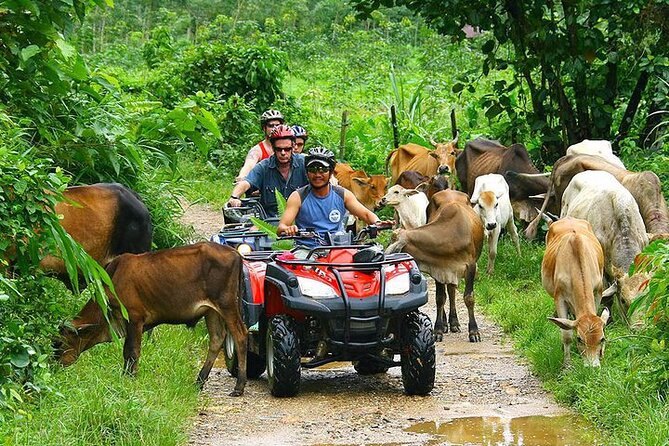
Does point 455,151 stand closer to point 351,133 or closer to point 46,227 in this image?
point 351,133

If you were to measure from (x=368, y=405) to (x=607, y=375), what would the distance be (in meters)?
1.73

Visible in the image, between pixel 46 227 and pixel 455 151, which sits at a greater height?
pixel 46 227

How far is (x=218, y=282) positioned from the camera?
8617 mm

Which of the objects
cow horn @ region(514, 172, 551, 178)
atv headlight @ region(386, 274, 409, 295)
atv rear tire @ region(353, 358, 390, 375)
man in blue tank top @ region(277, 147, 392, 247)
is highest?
man in blue tank top @ region(277, 147, 392, 247)

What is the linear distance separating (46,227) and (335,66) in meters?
21.0

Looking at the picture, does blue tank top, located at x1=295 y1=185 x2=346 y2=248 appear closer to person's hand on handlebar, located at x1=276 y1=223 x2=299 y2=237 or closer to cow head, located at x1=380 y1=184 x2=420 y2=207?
person's hand on handlebar, located at x1=276 y1=223 x2=299 y2=237

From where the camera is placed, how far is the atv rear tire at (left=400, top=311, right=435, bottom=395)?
8.69m

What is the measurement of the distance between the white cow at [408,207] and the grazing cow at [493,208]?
67 cm

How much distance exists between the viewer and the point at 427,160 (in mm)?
17938

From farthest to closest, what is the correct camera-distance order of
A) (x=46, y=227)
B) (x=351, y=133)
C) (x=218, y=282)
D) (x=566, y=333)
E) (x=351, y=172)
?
(x=351, y=133), (x=351, y=172), (x=566, y=333), (x=218, y=282), (x=46, y=227)

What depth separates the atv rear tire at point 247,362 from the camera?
9461 mm

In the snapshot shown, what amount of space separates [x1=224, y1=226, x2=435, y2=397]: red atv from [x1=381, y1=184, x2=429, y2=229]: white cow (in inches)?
222

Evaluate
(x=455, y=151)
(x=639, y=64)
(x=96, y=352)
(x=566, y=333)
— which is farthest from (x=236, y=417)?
(x=455, y=151)

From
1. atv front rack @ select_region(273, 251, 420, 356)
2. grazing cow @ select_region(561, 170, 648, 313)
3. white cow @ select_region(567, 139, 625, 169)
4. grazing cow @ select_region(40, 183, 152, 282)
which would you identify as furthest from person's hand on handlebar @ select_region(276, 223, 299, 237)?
white cow @ select_region(567, 139, 625, 169)
